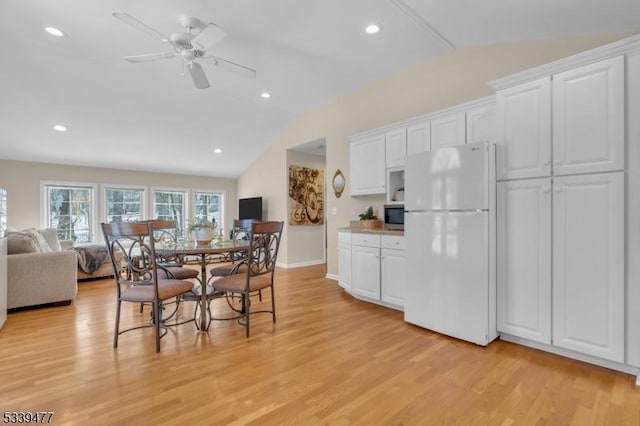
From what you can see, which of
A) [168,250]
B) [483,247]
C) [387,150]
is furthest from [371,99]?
[168,250]

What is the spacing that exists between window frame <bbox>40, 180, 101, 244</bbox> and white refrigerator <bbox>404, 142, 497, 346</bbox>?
6550mm

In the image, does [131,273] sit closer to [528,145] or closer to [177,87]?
[177,87]

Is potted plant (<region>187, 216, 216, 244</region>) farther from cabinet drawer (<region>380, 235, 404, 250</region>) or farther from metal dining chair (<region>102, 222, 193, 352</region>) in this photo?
cabinet drawer (<region>380, 235, 404, 250</region>)

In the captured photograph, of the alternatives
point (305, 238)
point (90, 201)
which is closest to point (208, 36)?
point (305, 238)

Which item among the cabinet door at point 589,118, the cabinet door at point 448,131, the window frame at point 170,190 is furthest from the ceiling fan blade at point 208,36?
the window frame at point 170,190

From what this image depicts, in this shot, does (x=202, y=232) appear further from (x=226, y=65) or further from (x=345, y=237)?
(x=345, y=237)

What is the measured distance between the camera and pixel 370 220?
14.1ft

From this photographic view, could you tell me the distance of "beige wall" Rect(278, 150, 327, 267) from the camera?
629 cm

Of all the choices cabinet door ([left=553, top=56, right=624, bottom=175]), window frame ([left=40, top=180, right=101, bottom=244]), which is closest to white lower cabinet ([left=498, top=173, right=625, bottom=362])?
cabinet door ([left=553, top=56, right=624, bottom=175])

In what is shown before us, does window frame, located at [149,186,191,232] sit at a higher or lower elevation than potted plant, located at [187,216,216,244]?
higher

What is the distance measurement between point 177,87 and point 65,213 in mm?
4045

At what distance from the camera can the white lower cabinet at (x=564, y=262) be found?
2.09 meters

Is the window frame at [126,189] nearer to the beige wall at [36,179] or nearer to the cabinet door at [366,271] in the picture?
the beige wall at [36,179]

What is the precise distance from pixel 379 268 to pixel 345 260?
66 centimetres
